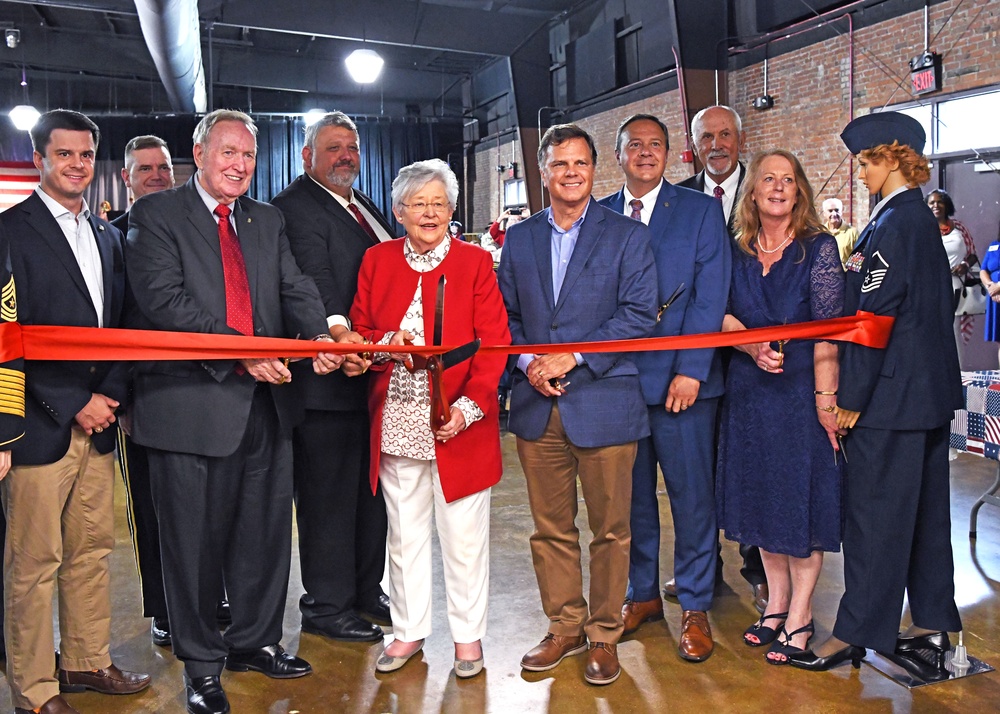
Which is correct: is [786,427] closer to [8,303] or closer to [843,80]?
[8,303]

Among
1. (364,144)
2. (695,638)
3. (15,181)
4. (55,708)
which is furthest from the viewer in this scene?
(364,144)

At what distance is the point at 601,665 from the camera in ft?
9.30

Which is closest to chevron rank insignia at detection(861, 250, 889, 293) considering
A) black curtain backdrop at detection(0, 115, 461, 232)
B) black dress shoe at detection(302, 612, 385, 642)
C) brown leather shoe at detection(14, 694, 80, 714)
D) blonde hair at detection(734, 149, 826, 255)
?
blonde hair at detection(734, 149, 826, 255)

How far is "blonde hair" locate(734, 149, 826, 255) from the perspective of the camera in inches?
114

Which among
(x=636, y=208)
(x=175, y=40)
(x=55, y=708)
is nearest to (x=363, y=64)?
(x=175, y=40)

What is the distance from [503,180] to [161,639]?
14682 millimetres

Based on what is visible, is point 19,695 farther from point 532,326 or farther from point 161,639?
point 532,326

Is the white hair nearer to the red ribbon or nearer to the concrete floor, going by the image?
the red ribbon

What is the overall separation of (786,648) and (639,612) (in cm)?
55

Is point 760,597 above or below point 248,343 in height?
below

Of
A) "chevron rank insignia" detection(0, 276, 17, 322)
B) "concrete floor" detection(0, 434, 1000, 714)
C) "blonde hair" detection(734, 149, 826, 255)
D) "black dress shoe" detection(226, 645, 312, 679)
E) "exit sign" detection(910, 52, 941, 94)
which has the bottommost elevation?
"concrete floor" detection(0, 434, 1000, 714)

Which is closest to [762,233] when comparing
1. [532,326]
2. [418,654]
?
[532,326]

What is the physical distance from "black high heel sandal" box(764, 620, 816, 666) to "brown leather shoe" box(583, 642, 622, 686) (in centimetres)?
54

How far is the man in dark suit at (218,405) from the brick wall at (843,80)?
6.77 meters
